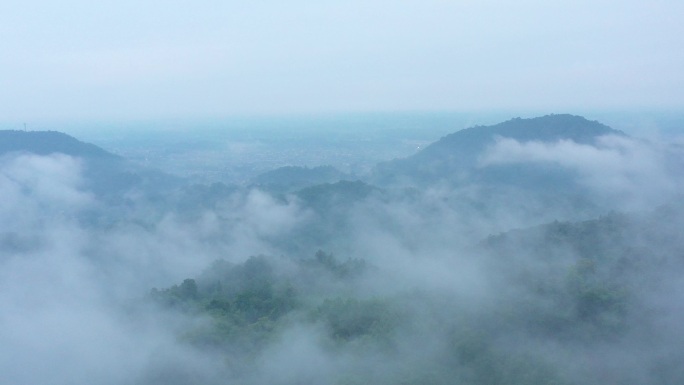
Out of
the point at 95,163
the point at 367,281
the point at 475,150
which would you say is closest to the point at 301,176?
the point at 475,150

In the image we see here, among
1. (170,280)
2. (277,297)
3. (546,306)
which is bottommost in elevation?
(170,280)

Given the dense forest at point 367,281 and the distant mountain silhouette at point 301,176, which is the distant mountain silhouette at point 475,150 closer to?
the dense forest at point 367,281

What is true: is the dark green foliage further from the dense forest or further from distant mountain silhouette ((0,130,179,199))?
distant mountain silhouette ((0,130,179,199))

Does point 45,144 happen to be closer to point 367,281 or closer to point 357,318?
point 367,281

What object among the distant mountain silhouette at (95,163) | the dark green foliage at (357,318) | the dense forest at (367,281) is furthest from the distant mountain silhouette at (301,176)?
the dark green foliage at (357,318)

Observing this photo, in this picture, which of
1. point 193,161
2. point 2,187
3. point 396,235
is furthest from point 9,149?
point 396,235

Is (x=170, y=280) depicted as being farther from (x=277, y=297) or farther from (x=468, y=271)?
(x=468, y=271)
